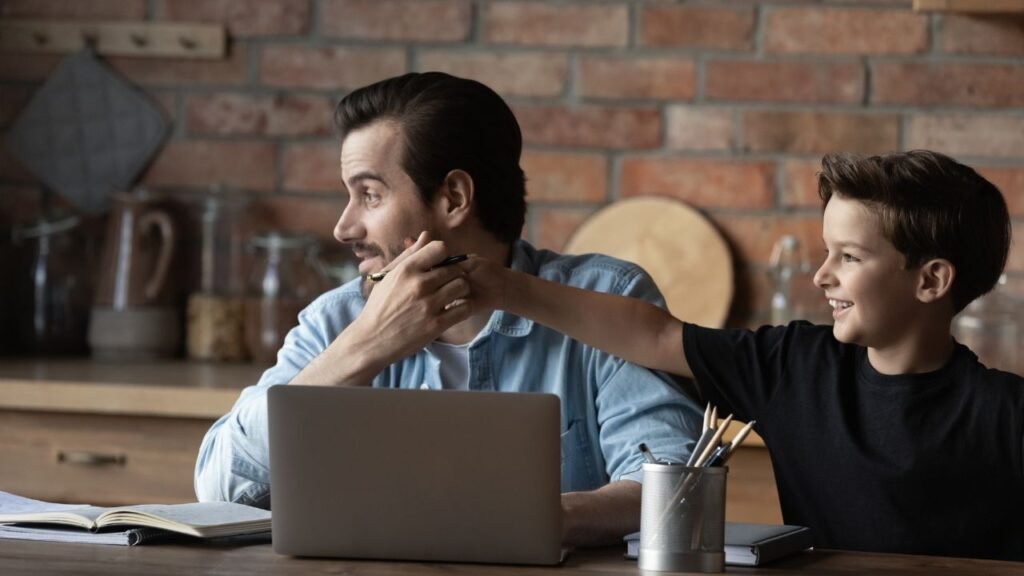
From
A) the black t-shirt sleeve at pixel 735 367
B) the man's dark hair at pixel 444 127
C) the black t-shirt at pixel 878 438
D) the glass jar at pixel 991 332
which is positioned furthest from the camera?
the glass jar at pixel 991 332

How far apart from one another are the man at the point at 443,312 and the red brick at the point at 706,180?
91 cm

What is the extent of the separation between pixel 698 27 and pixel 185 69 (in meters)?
1.05

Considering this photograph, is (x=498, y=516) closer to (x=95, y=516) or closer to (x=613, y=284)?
(x=95, y=516)

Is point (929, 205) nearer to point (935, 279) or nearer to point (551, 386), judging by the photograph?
point (935, 279)

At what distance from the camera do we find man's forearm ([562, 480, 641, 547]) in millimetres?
1336

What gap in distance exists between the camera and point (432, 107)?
68.5 inches

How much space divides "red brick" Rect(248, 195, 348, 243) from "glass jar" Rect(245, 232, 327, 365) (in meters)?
0.08

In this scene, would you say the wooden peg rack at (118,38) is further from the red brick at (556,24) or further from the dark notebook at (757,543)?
the dark notebook at (757,543)

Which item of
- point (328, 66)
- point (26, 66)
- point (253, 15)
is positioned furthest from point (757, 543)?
point (26, 66)

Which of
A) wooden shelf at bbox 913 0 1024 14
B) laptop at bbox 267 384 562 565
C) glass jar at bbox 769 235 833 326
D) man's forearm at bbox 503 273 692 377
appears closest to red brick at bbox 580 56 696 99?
glass jar at bbox 769 235 833 326

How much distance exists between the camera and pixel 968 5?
243 cm

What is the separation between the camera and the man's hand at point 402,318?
5.10ft

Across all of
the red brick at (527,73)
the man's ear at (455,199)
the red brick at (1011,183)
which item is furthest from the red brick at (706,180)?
the man's ear at (455,199)

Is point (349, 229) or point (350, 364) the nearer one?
point (350, 364)
